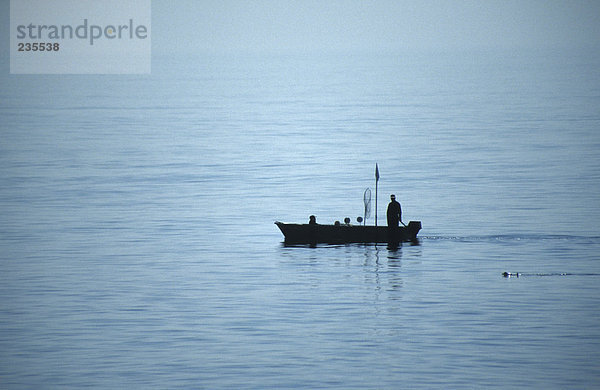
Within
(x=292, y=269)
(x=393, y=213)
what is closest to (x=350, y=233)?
(x=393, y=213)

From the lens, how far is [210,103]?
183 metres

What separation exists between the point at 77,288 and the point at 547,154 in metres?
58.2

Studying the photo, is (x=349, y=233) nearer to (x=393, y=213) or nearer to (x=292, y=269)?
(x=393, y=213)

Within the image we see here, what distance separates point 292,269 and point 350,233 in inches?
193

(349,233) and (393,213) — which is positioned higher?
(393,213)

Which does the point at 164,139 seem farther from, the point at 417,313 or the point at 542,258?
the point at 417,313

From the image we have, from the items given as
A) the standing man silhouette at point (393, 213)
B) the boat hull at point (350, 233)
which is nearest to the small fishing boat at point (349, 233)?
the boat hull at point (350, 233)

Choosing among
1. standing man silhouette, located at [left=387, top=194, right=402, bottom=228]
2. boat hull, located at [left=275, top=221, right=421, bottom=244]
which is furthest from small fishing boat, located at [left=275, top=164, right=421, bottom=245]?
standing man silhouette, located at [left=387, top=194, right=402, bottom=228]

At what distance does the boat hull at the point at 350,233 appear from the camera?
155 ft

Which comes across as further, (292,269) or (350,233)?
(350,233)

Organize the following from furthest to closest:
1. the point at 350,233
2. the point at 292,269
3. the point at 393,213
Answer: the point at 350,233 → the point at 393,213 → the point at 292,269

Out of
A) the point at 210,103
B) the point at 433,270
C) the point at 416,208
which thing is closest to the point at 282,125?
the point at 210,103

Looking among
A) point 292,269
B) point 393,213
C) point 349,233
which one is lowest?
point 292,269

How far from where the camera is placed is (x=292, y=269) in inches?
1690
